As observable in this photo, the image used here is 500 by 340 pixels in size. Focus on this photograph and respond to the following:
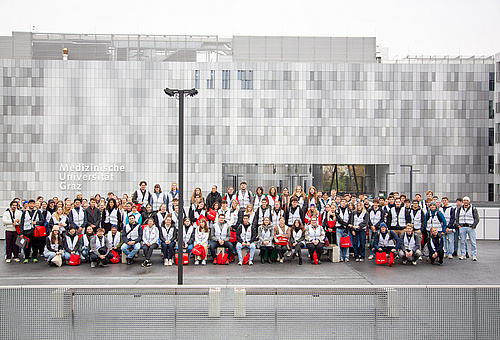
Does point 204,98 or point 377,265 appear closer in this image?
point 377,265

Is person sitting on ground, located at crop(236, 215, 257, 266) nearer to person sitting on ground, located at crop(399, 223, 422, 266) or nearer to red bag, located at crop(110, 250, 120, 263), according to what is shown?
red bag, located at crop(110, 250, 120, 263)

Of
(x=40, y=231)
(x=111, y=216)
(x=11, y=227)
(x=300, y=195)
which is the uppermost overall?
(x=300, y=195)

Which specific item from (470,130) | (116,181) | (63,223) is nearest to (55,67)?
(116,181)

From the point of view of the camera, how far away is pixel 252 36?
57344 millimetres

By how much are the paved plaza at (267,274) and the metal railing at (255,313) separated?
440 cm

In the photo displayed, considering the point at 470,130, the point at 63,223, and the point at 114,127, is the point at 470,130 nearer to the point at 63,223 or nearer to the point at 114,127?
the point at 114,127

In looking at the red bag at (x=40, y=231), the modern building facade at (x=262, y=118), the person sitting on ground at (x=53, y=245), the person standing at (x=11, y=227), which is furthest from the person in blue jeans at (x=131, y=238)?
the modern building facade at (x=262, y=118)

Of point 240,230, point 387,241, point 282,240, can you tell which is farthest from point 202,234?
point 387,241

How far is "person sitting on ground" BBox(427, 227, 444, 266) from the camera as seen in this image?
13008 millimetres

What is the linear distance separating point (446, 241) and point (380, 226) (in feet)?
9.89

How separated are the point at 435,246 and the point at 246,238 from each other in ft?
19.4

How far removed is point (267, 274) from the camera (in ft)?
38.7

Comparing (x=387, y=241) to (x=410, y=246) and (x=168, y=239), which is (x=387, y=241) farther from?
(x=168, y=239)

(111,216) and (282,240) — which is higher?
(111,216)
